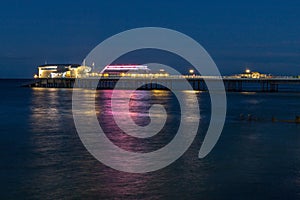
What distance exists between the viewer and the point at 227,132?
2328 cm

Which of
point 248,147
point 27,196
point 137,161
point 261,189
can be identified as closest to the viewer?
point 27,196

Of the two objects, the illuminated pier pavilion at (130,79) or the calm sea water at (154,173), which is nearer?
the calm sea water at (154,173)

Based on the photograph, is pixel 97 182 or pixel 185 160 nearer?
pixel 97 182

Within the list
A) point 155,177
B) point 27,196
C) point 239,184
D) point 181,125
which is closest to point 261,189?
point 239,184

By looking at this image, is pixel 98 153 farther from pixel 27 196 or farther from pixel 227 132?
pixel 227 132

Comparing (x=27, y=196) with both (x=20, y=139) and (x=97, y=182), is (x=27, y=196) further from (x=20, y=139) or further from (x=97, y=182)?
(x=20, y=139)

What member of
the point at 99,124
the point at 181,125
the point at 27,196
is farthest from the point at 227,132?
the point at 27,196

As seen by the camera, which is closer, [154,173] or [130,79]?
[154,173]

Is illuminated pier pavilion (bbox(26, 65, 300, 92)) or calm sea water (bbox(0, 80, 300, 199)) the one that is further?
illuminated pier pavilion (bbox(26, 65, 300, 92))

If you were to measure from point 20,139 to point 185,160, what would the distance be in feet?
28.2

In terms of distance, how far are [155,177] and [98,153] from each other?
4.05 m

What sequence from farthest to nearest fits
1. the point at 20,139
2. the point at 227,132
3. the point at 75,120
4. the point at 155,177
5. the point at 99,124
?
1. the point at 75,120
2. the point at 99,124
3. the point at 227,132
4. the point at 20,139
5. the point at 155,177

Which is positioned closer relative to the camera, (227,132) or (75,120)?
(227,132)

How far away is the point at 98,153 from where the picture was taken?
16672mm
